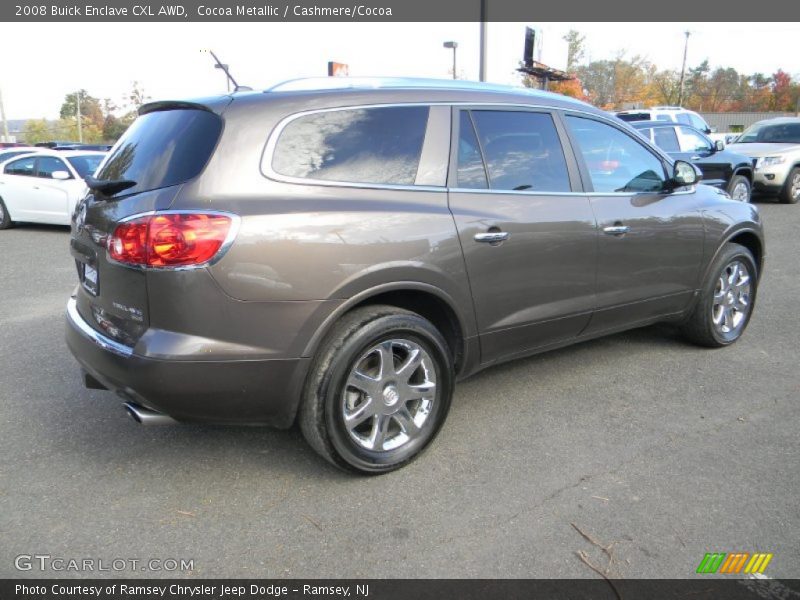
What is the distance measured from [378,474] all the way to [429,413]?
1.31 feet

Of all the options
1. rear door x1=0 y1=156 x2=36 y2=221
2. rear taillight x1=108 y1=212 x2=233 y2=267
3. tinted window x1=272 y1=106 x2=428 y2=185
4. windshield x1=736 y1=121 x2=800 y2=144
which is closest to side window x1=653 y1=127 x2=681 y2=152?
windshield x1=736 y1=121 x2=800 y2=144

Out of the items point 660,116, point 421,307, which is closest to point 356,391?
point 421,307

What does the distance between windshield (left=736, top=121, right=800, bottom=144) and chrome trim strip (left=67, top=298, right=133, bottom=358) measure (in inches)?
Answer: 609

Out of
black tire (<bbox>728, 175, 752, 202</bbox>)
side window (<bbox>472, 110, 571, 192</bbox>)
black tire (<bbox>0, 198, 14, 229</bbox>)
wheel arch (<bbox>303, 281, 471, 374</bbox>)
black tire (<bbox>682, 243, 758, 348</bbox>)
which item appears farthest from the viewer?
black tire (<bbox>0, 198, 14, 229</bbox>)

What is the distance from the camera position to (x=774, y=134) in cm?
1466

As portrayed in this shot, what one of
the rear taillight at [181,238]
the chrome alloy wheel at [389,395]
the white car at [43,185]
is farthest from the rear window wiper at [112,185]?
the white car at [43,185]

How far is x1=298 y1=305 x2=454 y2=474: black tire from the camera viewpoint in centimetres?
281

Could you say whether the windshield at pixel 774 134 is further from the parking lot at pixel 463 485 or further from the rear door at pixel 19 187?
the rear door at pixel 19 187

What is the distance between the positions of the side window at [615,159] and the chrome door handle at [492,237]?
93cm

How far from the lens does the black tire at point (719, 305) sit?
4.61m

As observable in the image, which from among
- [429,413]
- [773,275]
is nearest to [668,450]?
[429,413]

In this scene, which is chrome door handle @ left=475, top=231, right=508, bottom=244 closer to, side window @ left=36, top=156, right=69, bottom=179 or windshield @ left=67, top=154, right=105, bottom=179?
windshield @ left=67, top=154, right=105, bottom=179
